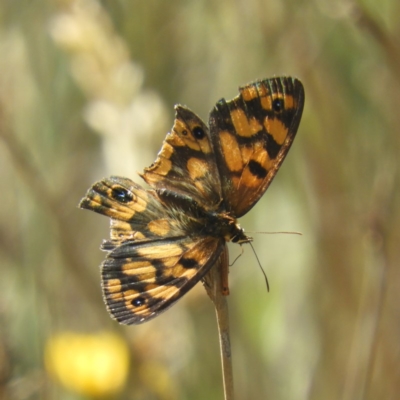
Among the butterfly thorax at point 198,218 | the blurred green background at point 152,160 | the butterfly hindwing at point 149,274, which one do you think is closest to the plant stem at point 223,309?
the butterfly hindwing at point 149,274

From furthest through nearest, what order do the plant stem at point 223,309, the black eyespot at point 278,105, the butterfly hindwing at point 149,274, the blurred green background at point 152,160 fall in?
the blurred green background at point 152,160
the black eyespot at point 278,105
the butterfly hindwing at point 149,274
the plant stem at point 223,309

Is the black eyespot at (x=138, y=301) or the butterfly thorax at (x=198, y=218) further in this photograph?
the butterfly thorax at (x=198, y=218)

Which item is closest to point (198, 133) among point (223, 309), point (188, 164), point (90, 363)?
point (188, 164)

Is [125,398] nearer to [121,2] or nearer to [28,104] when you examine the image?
[28,104]

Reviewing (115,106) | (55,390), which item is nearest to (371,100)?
(115,106)

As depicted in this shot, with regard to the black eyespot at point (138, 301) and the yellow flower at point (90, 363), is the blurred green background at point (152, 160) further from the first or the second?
the black eyespot at point (138, 301)

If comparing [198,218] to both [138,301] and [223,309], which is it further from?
[223,309]

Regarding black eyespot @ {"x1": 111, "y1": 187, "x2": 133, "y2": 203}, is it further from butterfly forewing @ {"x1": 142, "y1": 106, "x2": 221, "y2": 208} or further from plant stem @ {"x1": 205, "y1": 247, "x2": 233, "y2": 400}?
plant stem @ {"x1": 205, "y1": 247, "x2": 233, "y2": 400}

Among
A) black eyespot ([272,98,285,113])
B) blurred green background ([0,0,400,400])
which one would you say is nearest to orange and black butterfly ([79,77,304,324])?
black eyespot ([272,98,285,113])
